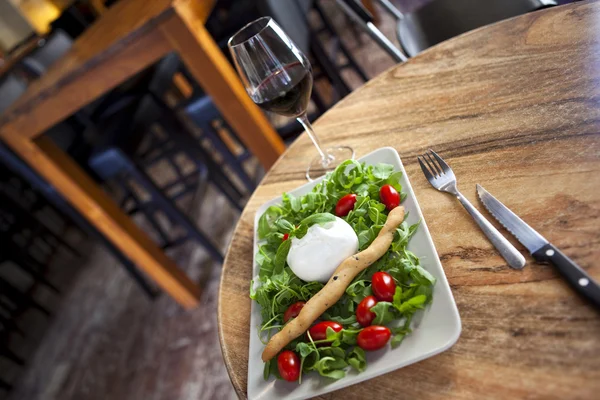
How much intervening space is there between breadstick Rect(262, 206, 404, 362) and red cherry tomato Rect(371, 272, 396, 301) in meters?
0.03

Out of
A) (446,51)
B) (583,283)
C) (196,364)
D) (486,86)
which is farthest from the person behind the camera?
(196,364)

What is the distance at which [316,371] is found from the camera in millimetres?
534

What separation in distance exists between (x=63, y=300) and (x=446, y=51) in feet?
8.72

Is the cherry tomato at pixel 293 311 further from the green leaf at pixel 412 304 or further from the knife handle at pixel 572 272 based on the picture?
the knife handle at pixel 572 272

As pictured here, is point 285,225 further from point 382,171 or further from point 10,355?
point 10,355

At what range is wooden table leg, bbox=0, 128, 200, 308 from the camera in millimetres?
1717

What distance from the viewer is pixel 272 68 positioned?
2.54 ft

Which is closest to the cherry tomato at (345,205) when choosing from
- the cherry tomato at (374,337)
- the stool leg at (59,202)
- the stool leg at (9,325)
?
the cherry tomato at (374,337)

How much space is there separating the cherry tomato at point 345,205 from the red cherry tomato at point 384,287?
15 centimetres

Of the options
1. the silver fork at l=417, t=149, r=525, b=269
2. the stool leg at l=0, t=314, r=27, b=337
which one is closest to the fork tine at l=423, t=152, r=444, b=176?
the silver fork at l=417, t=149, r=525, b=269

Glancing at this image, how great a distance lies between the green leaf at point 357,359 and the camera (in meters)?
0.50

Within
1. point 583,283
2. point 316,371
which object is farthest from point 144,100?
point 583,283

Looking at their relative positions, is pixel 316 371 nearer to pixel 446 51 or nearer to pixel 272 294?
pixel 272 294

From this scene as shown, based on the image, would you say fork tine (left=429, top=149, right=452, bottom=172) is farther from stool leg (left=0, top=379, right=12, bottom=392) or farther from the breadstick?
stool leg (left=0, top=379, right=12, bottom=392)
